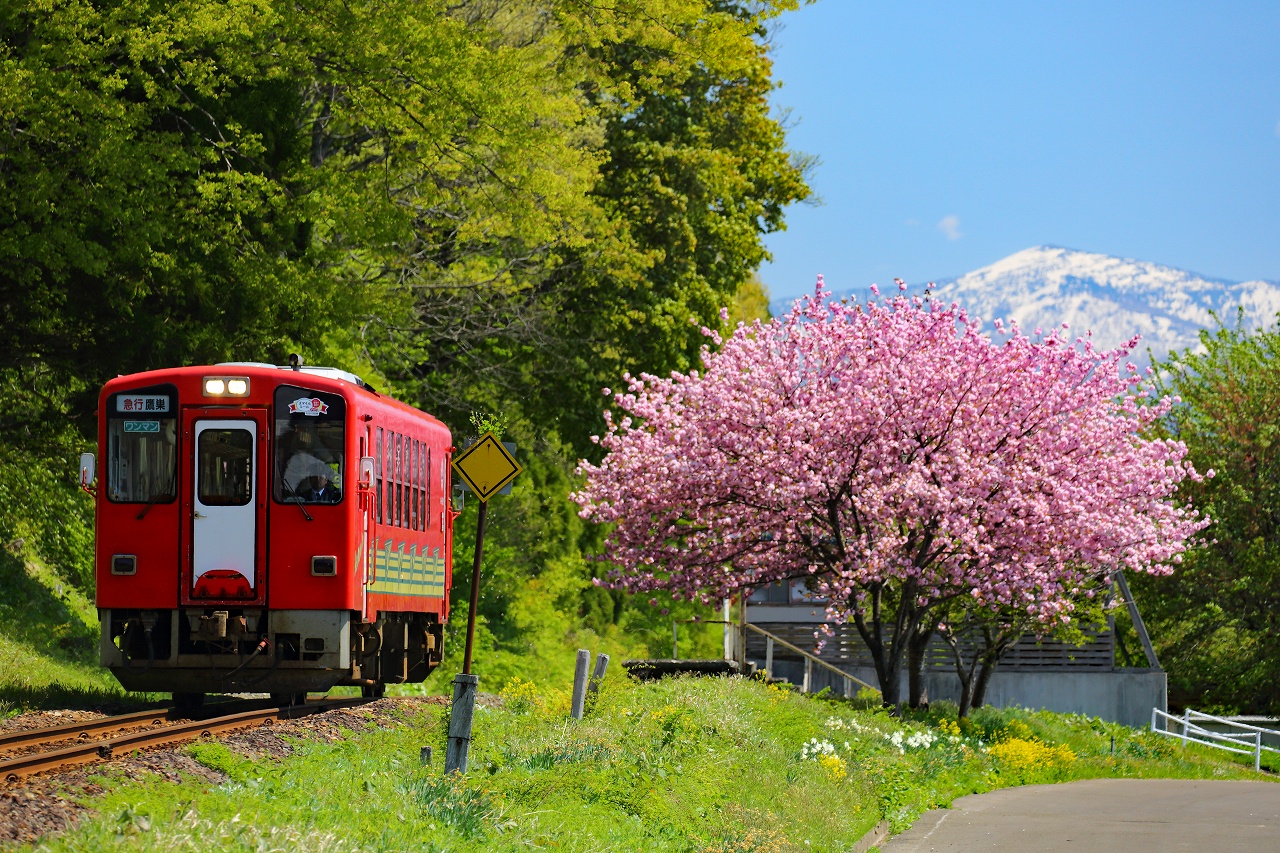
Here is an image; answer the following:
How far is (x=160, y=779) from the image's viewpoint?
10.6 m

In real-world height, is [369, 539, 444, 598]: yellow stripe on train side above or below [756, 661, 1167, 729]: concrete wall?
above

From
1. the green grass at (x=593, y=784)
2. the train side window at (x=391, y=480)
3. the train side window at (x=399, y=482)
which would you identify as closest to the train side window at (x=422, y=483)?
the train side window at (x=399, y=482)

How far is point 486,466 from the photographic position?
15.2m

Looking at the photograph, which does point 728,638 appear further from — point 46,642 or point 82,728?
point 82,728

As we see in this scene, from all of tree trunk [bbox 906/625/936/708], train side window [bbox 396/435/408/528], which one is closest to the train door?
train side window [bbox 396/435/408/528]

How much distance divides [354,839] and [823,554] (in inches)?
635

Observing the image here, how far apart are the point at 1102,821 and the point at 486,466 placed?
7.00 metres

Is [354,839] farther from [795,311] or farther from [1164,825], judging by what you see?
[795,311]

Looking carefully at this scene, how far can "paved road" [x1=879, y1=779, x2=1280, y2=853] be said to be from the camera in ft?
46.1

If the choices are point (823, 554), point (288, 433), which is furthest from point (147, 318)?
point (823, 554)

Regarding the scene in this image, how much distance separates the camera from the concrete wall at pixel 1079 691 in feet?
117

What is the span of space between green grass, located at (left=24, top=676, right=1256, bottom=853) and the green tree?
20.3 metres

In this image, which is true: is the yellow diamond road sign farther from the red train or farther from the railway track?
the railway track

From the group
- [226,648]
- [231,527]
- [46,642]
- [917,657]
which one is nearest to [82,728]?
[226,648]
